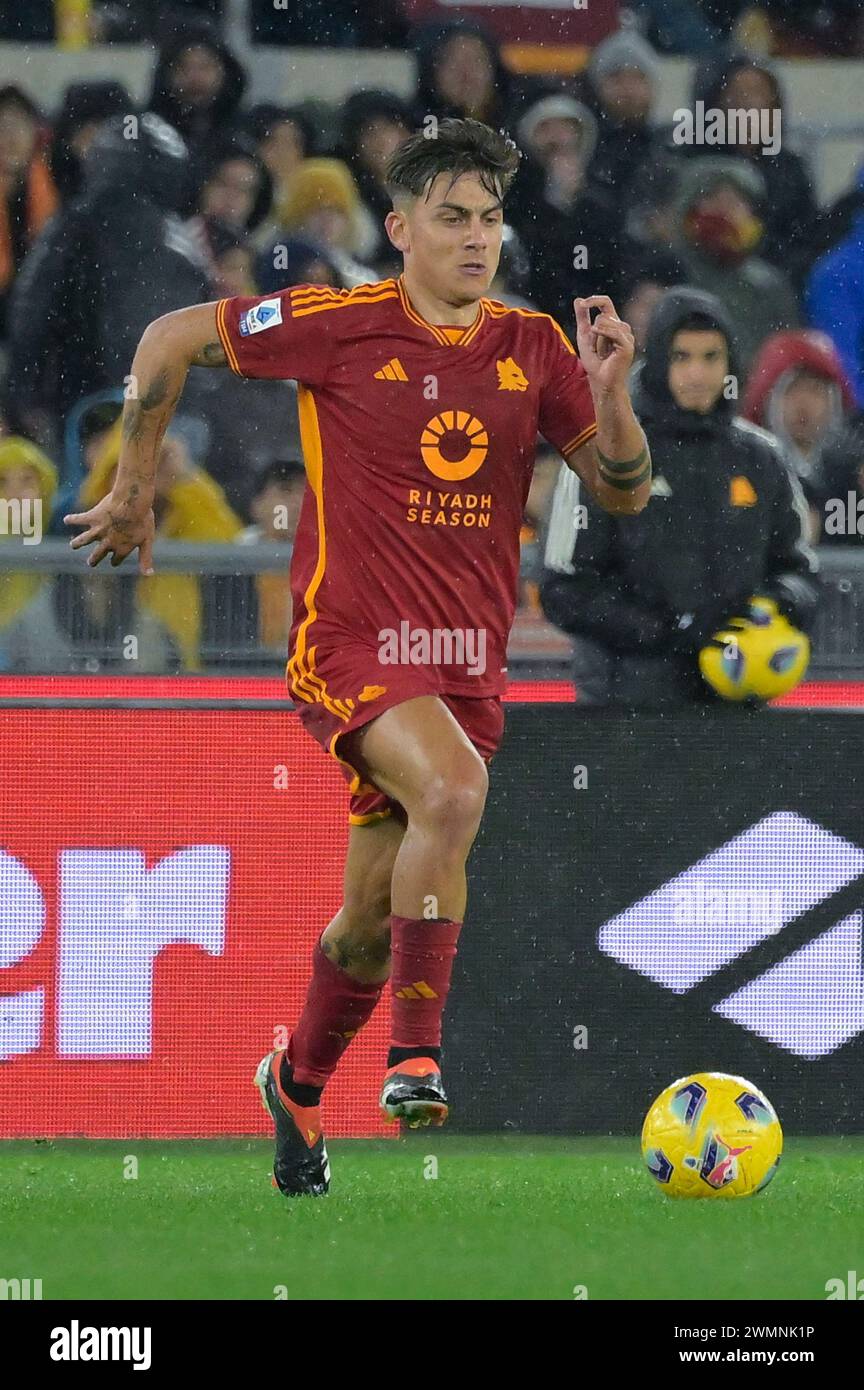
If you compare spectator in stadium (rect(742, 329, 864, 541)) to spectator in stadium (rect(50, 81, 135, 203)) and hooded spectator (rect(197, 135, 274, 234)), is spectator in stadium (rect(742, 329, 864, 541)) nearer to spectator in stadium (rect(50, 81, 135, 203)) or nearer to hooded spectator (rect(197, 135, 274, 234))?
hooded spectator (rect(197, 135, 274, 234))

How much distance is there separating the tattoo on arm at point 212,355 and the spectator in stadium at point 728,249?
388 centimetres

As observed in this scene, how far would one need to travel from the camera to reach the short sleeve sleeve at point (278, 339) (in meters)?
4.64

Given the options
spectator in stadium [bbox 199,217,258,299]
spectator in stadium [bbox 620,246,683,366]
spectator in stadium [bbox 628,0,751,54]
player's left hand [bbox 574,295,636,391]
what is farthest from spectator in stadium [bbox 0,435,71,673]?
spectator in stadium [bbox 628,0,751,54]

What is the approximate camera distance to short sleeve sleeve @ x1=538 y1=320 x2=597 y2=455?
4.68 metres

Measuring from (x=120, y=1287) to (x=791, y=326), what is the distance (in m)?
5.45

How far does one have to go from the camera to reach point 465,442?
4.58m

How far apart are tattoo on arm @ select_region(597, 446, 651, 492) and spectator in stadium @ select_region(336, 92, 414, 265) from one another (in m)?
3.93

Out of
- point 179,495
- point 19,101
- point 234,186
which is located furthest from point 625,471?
point 19,101

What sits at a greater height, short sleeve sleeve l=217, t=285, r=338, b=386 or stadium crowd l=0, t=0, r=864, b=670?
stadium crowd l=0, t=0, r=864, b=670

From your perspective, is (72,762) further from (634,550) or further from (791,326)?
(791,326)

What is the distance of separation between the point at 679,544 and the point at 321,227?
8.71 feet

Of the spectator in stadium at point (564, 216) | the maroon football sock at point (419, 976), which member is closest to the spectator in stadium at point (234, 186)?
the spectator in stadium at point (564, 216)

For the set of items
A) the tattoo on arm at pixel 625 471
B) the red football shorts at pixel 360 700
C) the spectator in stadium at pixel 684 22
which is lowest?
the red football shorts at pixel 360 700

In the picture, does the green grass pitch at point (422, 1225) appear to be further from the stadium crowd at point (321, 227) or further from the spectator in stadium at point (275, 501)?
the stadium crowd at point (321, 227)
